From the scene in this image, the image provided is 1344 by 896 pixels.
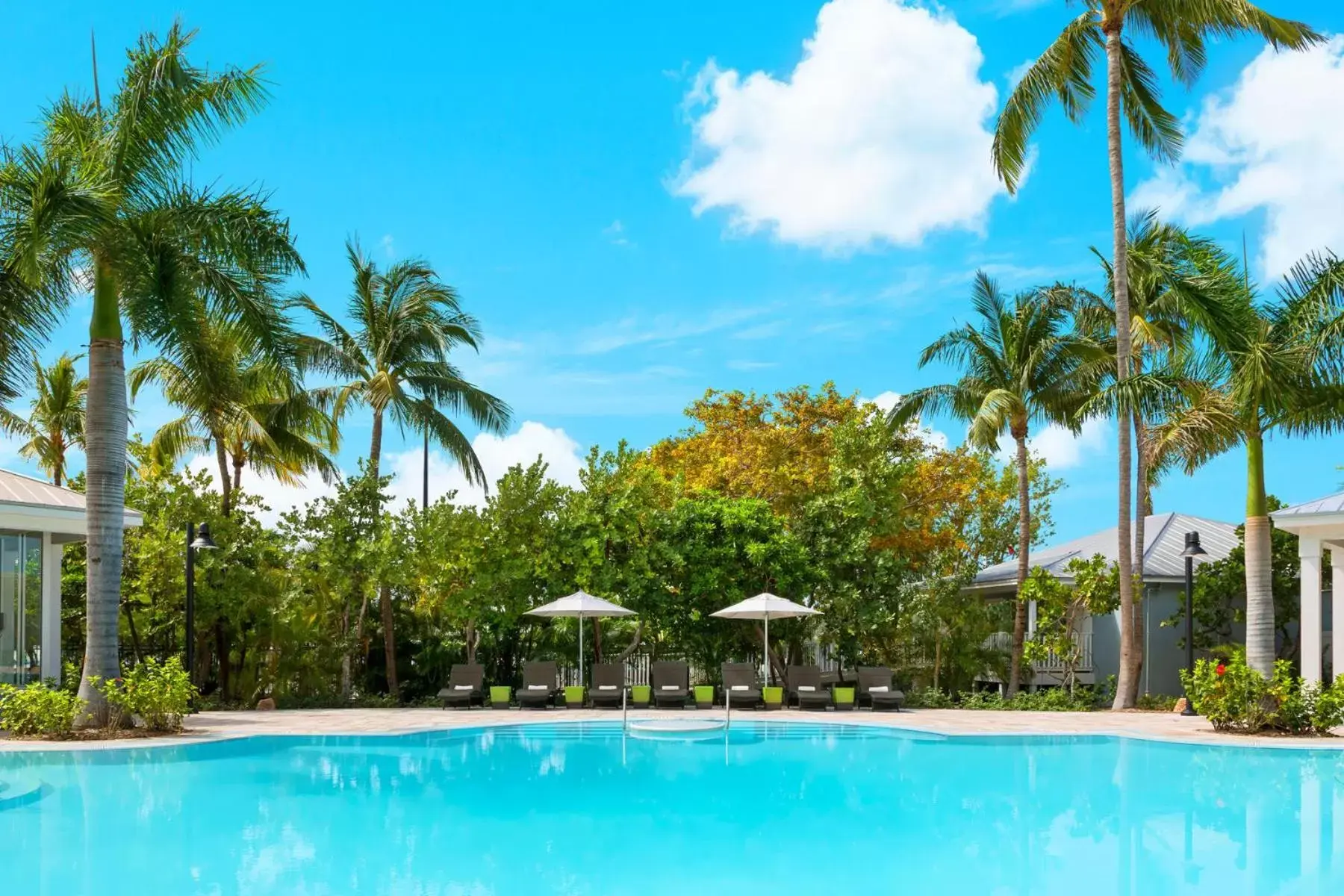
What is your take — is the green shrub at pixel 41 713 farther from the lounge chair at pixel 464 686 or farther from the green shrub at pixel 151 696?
the lounge chair at pixel 464 686

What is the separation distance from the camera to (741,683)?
69.9ft

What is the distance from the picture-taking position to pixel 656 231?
22.4 m

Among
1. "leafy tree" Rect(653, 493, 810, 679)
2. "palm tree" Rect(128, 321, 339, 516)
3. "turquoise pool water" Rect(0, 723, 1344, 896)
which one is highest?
"palm tree" Rect(128, 321, 339, 516)

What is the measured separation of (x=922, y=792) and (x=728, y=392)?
20.0m

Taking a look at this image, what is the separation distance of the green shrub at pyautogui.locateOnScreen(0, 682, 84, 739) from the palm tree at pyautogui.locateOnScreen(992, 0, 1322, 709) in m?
15.4

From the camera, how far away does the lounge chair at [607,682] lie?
21.3 m

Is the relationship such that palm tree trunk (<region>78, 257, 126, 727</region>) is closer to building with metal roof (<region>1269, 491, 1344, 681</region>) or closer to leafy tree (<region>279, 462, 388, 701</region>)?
leafy tree (<region>279, 462, 388, 701</region>)

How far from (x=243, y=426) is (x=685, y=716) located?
10019 mm

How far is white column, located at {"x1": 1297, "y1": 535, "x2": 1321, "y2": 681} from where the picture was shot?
707 inches

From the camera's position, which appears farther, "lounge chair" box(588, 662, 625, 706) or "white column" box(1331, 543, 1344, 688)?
"lounge chair" box(588, 662, 625, 706)

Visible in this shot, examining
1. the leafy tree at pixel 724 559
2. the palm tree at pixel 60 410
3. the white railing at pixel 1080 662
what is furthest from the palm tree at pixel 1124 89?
the palm tree at pixel 60 410

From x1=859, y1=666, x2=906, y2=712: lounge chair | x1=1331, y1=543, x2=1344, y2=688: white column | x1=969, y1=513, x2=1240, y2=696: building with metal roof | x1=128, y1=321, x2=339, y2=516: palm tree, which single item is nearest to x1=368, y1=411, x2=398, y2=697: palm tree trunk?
x1=128, y1=321, x2=339, y2=516: palm tree

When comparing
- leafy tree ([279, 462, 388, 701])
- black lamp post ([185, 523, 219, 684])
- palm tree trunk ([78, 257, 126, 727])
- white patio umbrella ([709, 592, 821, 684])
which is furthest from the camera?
leafy tree ([279, 462, 388, 701])

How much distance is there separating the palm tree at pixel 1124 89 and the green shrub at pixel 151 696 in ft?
46.3
